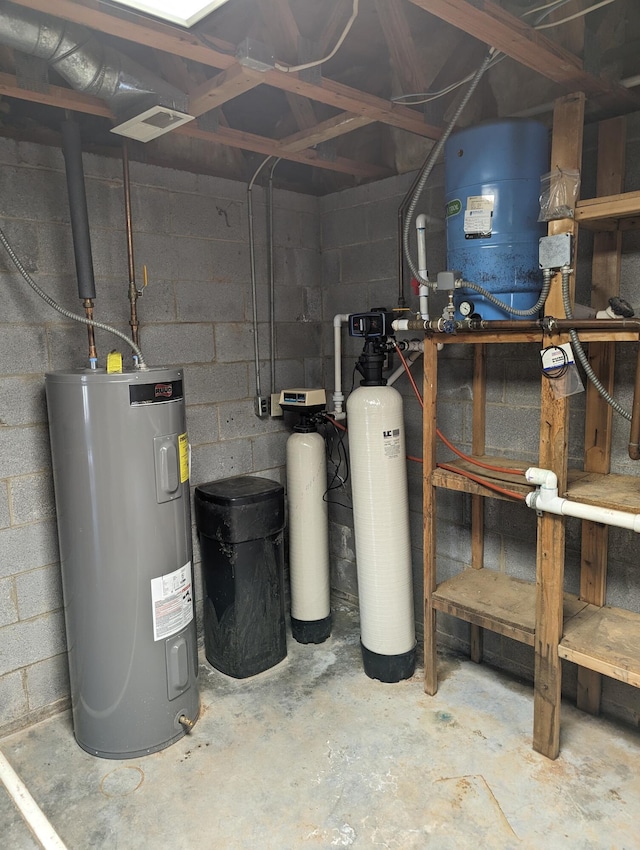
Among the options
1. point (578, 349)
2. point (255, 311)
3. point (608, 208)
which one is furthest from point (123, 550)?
point (608, 208)

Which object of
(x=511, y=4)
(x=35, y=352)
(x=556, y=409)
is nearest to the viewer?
(x=511, y=4)

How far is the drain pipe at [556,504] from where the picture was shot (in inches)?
66.1

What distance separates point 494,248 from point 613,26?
2.51 ft

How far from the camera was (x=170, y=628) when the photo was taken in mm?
2014

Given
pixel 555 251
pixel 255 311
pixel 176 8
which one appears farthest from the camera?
pixel 255 311

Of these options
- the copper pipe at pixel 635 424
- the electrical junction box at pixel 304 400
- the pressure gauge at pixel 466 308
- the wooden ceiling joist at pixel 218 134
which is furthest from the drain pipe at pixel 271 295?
the copper pipe at pixel 635 424

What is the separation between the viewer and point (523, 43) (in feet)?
4.96

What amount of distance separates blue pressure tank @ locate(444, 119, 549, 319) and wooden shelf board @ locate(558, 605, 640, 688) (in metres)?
1.02

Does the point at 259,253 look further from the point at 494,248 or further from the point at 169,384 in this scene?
the point at 494,248

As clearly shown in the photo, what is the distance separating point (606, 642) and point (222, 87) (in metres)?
1.97

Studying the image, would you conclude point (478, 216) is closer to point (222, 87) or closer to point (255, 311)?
point (222, 87)

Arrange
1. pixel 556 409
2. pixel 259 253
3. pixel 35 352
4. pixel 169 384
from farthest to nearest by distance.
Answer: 1. pixel 259 253
2. pixel 35 352
3. pixel 169 384
4. pixel 556 409

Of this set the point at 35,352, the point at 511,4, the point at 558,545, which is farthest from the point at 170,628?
the point at 511,4

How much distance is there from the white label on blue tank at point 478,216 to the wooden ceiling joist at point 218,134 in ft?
2.65
